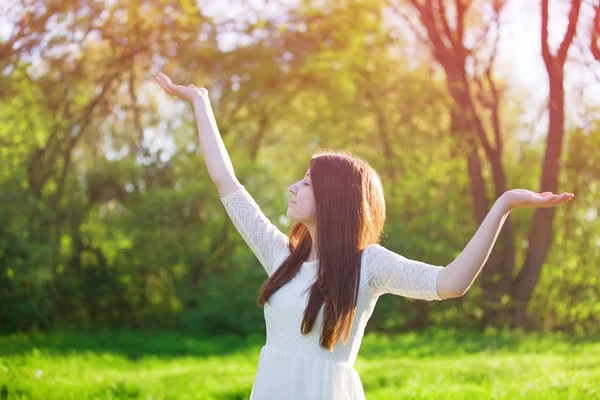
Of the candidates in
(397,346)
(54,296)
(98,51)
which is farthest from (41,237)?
(397,346)

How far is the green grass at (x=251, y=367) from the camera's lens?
5016 mm

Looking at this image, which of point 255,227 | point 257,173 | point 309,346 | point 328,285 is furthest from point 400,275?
point 257,173

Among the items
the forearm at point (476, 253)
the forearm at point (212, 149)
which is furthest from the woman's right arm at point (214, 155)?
the forearm at point (476, 253)

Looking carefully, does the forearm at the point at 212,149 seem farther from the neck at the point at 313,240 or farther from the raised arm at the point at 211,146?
the neck at the point at 313,240

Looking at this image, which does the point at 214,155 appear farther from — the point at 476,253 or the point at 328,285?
the point at 476,253

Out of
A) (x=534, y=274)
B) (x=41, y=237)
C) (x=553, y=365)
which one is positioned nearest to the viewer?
(x=553, y=365)

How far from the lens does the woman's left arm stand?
6.87 feet

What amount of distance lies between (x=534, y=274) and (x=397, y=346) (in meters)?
2.40

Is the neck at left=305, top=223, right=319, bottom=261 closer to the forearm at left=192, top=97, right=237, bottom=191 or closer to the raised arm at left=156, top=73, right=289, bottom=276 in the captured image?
the raised arm at left=156, top=73, right=289, bottom=276

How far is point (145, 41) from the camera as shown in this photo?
11.0 metres

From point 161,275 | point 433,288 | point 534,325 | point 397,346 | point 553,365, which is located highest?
point 433,288

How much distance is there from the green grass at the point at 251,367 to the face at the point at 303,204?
2.42 m

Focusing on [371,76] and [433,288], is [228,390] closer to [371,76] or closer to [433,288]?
[433,288]

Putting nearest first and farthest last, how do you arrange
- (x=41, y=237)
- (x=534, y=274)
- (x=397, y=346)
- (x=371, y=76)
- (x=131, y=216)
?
(x=397, y=346) < (x=534, y=274) < (x=41, y=237) < (x=131, y=216) < (x=371, y=76)
